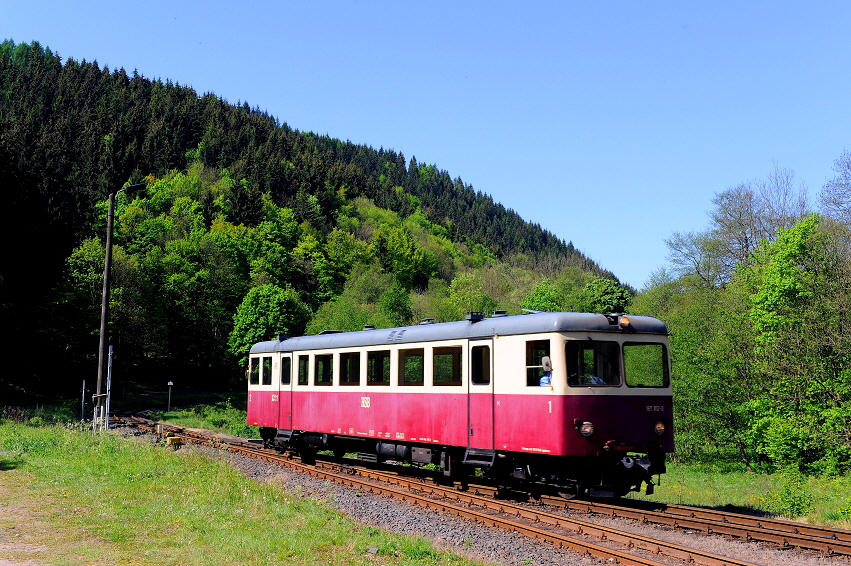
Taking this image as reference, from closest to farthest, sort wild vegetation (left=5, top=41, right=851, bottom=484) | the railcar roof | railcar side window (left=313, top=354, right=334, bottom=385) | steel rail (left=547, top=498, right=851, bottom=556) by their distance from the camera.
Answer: steel rail (left=547, top=498, right=851, bottom=556) → the railcar roof → railcar side window (left=313, top=354, right=334, bottom=385) → wild vegetation (left=5, top=41, right=851, bottom=484)

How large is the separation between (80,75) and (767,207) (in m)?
128

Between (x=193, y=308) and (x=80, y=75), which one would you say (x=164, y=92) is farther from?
(x=193, y=308)

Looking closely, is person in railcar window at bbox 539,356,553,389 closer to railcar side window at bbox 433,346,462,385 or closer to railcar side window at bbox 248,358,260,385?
railcar side window at bbox 433,346,462,385

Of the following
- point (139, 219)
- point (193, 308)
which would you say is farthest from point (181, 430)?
point (139, 219)

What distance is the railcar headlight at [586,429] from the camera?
44.0ft

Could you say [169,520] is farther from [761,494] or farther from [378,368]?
[761,494]

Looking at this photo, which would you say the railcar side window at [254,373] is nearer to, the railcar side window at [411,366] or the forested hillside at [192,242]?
the railcar side window at [411,366]

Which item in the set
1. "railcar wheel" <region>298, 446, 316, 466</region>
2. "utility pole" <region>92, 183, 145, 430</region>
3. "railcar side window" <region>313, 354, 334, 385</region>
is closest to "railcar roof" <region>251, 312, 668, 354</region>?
"railcar side window" <region>313, 354, 334, 385</region>

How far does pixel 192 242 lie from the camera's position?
80.3 metres

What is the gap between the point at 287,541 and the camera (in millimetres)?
10250

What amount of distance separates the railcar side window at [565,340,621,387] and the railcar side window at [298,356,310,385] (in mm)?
10109

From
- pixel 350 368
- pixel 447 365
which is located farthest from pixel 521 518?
pixel 350 368

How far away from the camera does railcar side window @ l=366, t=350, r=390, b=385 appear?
1827 cm

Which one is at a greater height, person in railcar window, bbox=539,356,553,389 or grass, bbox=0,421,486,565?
person in railcar window, bbox=539,356,553,389
